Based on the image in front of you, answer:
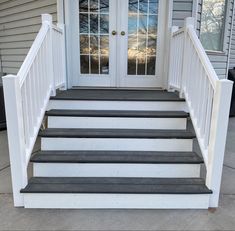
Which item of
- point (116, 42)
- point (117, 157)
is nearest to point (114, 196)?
point (117, 157)

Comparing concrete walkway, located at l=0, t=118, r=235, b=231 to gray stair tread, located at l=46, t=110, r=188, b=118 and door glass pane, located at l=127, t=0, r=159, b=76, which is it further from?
door glass pane, located at l=127, t=0, r=159, b=76

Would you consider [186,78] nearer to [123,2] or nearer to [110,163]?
[110,163]

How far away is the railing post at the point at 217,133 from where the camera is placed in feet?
6.29

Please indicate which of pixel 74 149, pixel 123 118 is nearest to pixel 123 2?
pixel 123 118

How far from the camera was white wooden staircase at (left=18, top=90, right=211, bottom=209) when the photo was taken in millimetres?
2051

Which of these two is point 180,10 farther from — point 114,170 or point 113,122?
point 114,170

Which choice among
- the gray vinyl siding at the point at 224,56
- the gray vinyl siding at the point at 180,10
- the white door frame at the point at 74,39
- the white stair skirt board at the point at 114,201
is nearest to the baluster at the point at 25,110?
the white stair skirt board at the point at 114,201

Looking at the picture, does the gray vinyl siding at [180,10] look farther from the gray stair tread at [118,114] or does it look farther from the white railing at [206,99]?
the gray stair tread at [118,114]

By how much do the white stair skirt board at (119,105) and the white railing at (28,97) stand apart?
8.4 inches

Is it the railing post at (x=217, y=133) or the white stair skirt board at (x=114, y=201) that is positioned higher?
the railing post at (x=217, y=133)

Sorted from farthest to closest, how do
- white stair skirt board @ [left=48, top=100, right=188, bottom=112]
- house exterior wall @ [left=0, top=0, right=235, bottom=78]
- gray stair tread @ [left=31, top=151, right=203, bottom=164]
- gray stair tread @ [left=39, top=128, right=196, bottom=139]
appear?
house exterior wall @ [left=0, top=0, right=235, bottom=78] → white stair skirt board @ [left=48, top=100, right=188, bottom=112] → gray stair tread @ [left=39, top=128, right=196, bottom=139] → gray stair tread @ [left=31, top=151, right=203, bottom=164]

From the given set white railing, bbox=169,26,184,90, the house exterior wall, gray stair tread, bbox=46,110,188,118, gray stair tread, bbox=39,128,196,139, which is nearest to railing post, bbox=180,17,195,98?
white railing, bbox=169,26,184,90

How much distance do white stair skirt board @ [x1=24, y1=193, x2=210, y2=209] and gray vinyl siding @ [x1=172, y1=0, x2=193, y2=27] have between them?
2.58 metres

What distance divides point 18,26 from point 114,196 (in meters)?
4.04
